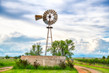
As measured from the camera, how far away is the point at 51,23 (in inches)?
1155

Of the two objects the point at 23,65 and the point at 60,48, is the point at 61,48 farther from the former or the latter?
the point at 23,65

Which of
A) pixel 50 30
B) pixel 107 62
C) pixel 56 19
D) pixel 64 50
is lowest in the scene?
pixel 107 62

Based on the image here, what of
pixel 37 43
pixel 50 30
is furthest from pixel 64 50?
pixel 50 30

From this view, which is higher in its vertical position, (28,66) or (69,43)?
(69,43)

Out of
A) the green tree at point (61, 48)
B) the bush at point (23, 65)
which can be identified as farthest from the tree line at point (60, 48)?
the bush at point (23, 65)

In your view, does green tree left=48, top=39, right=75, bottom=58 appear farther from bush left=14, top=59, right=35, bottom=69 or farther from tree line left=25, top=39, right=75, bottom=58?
bush left=14, top=59, right=35, bottom=69

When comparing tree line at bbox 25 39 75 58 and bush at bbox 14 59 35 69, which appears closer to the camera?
bush at bbox 14 59 35 69

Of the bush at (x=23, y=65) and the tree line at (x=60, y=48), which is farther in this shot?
the tree line at (x=60, y=48)

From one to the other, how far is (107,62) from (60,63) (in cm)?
2340

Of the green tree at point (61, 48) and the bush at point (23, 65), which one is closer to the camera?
the bush at point (23, 65)

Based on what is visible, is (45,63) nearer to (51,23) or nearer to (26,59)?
(26,59)

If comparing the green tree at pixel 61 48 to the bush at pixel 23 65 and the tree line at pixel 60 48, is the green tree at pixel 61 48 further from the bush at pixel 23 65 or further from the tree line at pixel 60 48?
the bush at pixel 23 65

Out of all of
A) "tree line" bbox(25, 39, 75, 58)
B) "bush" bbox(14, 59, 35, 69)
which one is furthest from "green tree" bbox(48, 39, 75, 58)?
"bush" bbox(14, 59, 35, 69)

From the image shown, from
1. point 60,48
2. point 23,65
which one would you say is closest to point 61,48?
point 60,48
